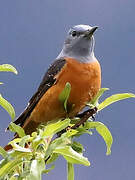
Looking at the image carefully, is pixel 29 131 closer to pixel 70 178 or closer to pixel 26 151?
pixel 70 178

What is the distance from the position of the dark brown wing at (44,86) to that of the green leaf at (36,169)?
1.61 m

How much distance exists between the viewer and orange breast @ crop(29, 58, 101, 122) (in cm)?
283

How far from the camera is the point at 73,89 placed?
2828 millimetres

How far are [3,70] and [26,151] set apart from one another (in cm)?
54

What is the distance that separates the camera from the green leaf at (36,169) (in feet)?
4.55

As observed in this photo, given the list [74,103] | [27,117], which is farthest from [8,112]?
[27,117]

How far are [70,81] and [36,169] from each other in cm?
156

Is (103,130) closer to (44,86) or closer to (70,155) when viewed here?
(70,155)

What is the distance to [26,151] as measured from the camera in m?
1.52

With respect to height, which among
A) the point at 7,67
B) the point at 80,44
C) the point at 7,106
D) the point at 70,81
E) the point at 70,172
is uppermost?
the point at 80,44

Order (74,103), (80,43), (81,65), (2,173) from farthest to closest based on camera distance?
1. (80,43)
2. (81,65)
3. (74,103)
4. (2,173)

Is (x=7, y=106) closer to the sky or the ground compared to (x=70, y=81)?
closer to the ground

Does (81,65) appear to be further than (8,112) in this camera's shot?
Yes

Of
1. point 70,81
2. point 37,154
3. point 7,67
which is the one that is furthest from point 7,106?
point 70,81
